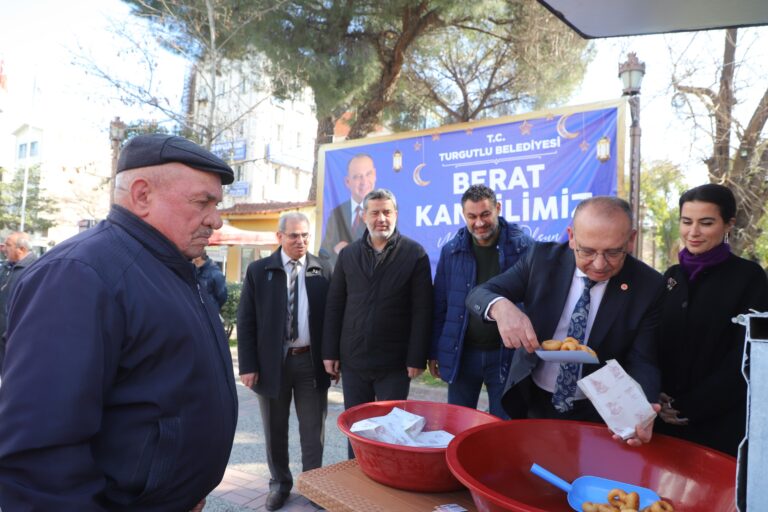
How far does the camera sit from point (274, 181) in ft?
96.2

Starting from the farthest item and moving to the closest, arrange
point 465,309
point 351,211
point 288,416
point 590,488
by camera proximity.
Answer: point 351,211, point 288,416, point 465,309, point 590,488

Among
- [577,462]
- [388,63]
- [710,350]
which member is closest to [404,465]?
[577,462]

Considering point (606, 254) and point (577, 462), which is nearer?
point (577, 462)

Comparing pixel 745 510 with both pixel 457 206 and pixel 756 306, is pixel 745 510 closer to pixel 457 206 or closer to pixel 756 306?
pixel 756 306

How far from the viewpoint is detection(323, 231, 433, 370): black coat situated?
119 inches

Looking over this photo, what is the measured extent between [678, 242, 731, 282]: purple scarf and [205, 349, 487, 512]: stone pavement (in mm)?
2558

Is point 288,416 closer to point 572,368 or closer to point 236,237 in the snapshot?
point 572,368

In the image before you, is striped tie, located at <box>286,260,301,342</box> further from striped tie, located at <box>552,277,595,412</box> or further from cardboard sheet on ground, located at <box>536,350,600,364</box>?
cardboard sheet on ground, located at <box>536,350,600,364</box>

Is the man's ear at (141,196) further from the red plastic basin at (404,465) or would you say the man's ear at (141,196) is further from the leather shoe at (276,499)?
the leather shoe at (276,499)

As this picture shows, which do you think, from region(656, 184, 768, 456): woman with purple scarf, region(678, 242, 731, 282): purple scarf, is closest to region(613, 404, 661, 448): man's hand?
region(656, 184, 768, 456): woman with purple scarf

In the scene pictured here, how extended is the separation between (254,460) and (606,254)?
3407 millimetres

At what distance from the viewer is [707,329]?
6.79 ft

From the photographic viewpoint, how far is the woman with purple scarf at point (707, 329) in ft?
6.51

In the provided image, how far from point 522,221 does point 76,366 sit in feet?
15.9
